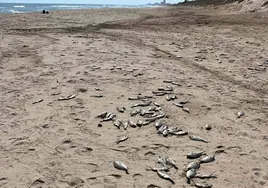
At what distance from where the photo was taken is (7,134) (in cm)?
545

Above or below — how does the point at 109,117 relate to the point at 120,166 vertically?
above

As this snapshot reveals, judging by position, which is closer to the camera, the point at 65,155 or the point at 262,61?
the point at 65,155

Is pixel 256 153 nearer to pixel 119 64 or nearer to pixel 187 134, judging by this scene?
pixel 187 134

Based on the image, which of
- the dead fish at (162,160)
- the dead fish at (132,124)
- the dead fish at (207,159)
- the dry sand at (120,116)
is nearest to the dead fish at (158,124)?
the dry sand at (120,116)

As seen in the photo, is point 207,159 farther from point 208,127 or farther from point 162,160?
point 208,127

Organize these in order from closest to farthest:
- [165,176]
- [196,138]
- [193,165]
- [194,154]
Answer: [165,176] → [193,165] → [194,154] → [196,138]

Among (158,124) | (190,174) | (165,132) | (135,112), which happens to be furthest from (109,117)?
(190,174)

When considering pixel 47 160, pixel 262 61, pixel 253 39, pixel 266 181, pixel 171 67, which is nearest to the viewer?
pixel 266 181

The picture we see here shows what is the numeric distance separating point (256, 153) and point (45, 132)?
3672mm

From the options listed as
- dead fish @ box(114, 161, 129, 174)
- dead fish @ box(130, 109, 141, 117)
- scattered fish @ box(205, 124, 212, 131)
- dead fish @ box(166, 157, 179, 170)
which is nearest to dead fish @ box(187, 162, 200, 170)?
dead fish @ box(166, 157, 179, 170)

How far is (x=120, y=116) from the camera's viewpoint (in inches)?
243

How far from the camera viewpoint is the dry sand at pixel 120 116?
4.34m

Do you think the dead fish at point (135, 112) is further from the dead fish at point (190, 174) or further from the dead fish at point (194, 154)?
the dead fish at point (190, 174)

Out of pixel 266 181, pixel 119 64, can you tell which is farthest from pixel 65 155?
pixel 119 64
